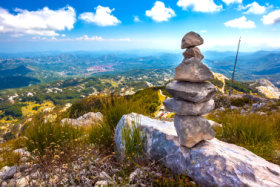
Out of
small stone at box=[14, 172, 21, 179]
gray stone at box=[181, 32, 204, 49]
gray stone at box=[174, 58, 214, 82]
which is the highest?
gray stone at box=[181, 32, 204, 49]

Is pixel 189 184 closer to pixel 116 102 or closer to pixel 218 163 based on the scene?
pixel 218 163

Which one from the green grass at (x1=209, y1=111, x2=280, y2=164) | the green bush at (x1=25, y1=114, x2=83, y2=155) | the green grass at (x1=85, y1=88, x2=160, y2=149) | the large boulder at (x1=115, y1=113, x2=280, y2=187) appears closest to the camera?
the large boulder at (x1=115, y1=113, x2=280, y2=187)

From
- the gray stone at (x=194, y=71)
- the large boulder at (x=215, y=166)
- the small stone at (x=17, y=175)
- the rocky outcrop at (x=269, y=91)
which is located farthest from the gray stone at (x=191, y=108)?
the rocky outcrop at (x=269, y=91)

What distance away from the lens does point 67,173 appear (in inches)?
133

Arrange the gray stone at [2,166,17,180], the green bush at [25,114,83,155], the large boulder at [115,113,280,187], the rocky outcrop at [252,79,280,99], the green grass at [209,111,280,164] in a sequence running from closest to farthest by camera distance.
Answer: the large boulder at [115,113,280,187], the gray stone at [2,166,17,180], the green grass at [209,111,280,164], the green bush at [25,114,83,155], the rocky outcrop at [252,79,280,99]

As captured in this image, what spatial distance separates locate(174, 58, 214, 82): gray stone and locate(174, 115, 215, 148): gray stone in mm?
1061

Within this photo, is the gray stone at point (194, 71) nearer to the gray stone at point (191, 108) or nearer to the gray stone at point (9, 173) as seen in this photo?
the gray stone at point (191, 108)

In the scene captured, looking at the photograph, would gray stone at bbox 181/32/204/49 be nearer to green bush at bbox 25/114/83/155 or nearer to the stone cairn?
the stone cairn

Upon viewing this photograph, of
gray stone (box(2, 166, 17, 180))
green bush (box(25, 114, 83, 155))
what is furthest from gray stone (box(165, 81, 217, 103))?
gray stone (box(2, 166, 17, 180))

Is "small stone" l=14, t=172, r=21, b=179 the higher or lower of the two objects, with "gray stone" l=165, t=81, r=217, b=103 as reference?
lower

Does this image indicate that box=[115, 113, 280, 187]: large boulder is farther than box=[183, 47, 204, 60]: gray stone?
No

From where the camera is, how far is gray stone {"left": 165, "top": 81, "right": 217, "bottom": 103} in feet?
11.5

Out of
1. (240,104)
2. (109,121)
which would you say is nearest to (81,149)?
(109,121)

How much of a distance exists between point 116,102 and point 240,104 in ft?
59.8
